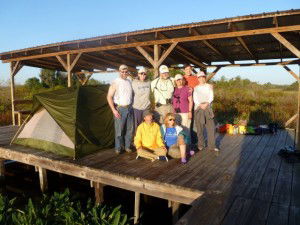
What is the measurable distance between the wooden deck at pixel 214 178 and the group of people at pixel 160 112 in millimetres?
297

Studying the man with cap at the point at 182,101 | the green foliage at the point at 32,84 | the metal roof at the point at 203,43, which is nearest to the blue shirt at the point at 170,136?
the man with cap at the point at 182,101

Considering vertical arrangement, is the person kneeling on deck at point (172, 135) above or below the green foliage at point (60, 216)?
above

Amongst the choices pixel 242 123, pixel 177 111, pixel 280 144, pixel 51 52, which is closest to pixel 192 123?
pixel 177 111

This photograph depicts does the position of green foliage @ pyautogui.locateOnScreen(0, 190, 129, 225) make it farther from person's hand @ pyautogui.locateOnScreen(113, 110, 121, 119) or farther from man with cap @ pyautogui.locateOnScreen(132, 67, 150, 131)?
man with cap @ pyautogui.locateOnScreen(132, 67, 150, 131)

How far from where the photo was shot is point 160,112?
5.76 metres

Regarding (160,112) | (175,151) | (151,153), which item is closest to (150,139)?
(151,153)

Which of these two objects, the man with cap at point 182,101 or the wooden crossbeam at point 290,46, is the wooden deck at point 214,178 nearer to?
the man with cap at point 182,101

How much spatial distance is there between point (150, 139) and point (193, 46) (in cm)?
450

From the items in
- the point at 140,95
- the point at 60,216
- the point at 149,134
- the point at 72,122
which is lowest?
the point at 60,216

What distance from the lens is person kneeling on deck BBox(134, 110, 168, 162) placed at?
5.21 meters

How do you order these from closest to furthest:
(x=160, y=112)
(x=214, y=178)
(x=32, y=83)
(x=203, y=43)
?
(x=214, y=178), (x=160, y=112), (x=203, y=43), (x=32, y=83)

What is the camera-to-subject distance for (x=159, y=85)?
5684mm

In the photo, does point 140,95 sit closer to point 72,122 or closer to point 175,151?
point 175,151

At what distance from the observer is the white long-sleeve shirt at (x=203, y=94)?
561cm
